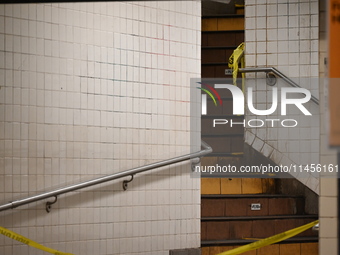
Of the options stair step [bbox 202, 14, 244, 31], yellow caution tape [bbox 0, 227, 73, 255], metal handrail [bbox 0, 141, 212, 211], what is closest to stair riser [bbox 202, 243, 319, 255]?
metal handrail [bbox 0, 141, 212, 211]

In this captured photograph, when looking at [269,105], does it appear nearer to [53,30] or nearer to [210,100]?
[210,100]

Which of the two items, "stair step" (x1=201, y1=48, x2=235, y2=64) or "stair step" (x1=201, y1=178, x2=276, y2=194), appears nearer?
"stair step" (x1=201, y1=178, x2=276, y2=194)

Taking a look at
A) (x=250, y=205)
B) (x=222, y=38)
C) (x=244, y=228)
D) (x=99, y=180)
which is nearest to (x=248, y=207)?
(x=250, y=205)

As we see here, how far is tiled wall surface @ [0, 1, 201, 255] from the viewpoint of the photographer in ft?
16.5

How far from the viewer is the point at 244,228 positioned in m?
6.22

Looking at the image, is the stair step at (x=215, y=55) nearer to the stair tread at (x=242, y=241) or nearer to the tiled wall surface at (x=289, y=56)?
the tiled wall surface at (x=289, y=56)

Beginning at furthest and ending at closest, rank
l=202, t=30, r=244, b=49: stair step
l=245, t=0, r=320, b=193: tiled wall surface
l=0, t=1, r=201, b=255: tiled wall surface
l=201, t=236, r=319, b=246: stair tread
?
1. l=202, t=30, r=244, b=49: stair step
2. l=245, t=0, r=320, b=193: tiled wall surface
3. l=201, t=236, r=319, b=246: stair tread
4. l=0, t=1, r=201, b=255: tiled wall surface

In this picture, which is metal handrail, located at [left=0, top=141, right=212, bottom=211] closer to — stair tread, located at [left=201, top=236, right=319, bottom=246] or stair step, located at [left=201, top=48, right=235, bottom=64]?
stair tread, located at [left=201, top=236, right=319, bottom=246]

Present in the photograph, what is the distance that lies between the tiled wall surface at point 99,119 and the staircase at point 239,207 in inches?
12.6

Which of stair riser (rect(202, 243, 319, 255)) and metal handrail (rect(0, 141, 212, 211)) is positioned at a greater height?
metal handrail (rect(0, 141, 212, 211))

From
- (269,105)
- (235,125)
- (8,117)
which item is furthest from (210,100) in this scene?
(8,117)

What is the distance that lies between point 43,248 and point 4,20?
75.2 inches

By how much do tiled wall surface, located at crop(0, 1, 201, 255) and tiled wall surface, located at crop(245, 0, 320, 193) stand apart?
34.3 inches

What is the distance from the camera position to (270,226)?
20.7ft
